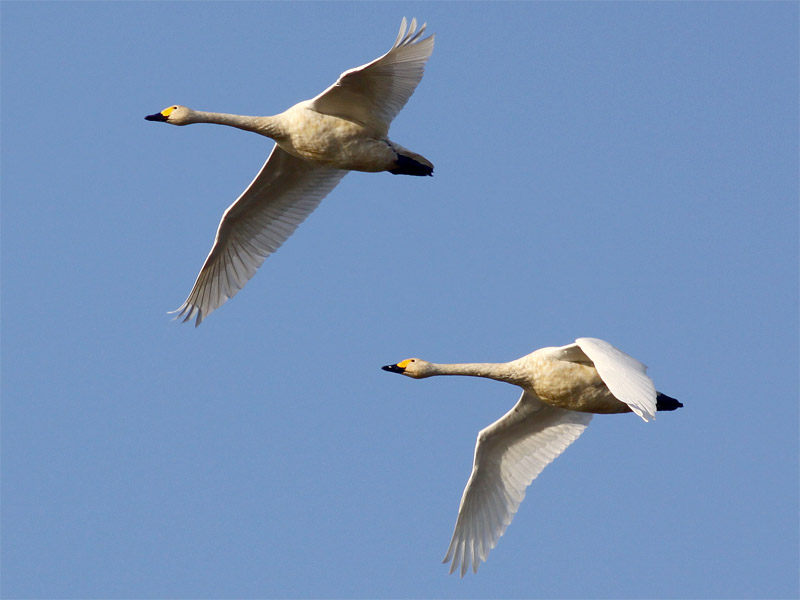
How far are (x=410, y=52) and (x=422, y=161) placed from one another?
6.41 ft

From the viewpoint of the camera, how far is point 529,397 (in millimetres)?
20953

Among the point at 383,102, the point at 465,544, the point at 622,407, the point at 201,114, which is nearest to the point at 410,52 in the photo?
the point at 383,102

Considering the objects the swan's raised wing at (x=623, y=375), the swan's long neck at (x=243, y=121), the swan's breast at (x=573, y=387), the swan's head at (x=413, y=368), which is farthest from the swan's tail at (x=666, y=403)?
the swan's long neck at (x=243, y=121)

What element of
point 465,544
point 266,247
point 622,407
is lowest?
point 465,544

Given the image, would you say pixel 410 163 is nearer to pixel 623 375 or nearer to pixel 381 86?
pixel 381 86

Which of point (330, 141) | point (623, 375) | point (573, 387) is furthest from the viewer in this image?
point (330, 141)

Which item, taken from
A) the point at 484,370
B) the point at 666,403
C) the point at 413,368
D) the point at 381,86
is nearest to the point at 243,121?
the point at 381,86

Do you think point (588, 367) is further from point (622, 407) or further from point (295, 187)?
point (295, 187)

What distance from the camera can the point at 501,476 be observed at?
21.5 meters

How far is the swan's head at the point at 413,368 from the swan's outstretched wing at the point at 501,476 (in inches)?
50.2

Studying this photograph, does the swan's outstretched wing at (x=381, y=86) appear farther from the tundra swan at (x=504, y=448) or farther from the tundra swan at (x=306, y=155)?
the tundra swan at (x=504, y=448)

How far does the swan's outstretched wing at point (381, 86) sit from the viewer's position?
20.0m

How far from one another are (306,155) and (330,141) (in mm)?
486

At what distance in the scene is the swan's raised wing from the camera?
17.2 m
